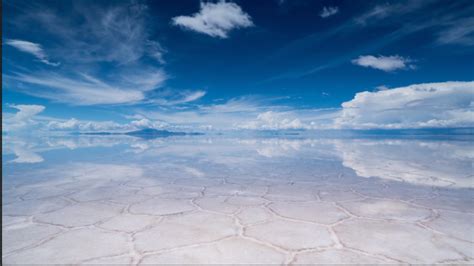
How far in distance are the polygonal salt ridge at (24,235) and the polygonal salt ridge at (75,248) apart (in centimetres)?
12

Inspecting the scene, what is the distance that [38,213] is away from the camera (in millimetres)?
3576

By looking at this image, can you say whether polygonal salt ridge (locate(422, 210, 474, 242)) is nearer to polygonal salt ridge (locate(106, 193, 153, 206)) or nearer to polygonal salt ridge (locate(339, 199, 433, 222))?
polygonal salt ridge (locate(339, 199, 433, 222))

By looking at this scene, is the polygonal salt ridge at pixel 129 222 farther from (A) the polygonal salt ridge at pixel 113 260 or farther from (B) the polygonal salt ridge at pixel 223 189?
(B) the polygonal salt ridge at pixel 223 189

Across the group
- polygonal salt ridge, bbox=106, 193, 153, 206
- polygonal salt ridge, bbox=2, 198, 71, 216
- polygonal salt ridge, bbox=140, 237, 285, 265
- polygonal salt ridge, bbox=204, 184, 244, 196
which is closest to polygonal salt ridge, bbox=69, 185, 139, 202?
polygonal salt ridge, bbox=106, 193, 153, 206

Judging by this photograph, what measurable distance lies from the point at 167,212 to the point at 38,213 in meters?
1.75

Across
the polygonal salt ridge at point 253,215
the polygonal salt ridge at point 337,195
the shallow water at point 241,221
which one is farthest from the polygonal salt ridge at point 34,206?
the polygonal salt ridge at point 337,195

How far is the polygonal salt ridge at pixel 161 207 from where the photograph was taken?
358cm

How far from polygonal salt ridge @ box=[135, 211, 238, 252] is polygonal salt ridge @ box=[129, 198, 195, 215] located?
26 cm

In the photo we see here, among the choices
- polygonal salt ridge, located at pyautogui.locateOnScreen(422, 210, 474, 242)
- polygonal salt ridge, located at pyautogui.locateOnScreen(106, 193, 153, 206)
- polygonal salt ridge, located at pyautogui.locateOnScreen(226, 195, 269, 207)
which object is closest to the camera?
polygonal salt ridge, located at pyautogui.locateOnScreen(422, 210, 474, 242)

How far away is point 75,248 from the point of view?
8.27 feet

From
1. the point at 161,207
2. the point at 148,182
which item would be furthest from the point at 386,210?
the point at 148,182

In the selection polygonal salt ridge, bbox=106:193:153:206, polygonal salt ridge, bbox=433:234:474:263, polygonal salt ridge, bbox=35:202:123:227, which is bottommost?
polygonal salt ridge, bbox=433:234:474:263

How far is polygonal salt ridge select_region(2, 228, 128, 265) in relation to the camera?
233cm

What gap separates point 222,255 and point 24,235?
2.21m
